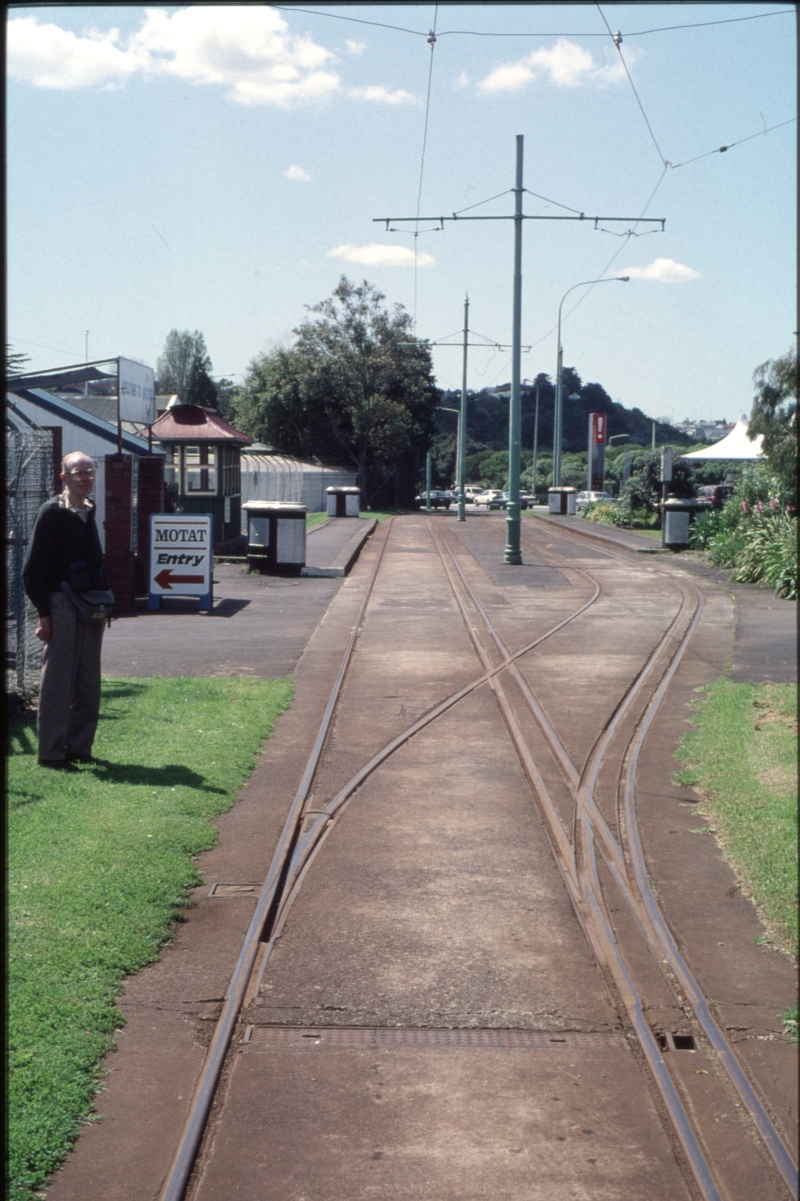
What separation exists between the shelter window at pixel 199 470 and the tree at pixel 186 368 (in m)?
82.3

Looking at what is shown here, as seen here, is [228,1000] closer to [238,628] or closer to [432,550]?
[238,628]

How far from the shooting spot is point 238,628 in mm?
15211

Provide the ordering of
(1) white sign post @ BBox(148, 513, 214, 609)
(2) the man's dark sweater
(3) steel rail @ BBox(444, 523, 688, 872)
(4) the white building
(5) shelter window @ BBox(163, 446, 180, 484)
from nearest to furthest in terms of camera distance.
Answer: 1. (3) steel rail @ BBox(444, 523, 688, 872)
2. (2) the man's dark sweater
3. (1) white sign post @ BBox(148, 513, 214, 609)
4. (5) shelter window @ BBox(163, 446, 180, 484)
5. (4) the white building

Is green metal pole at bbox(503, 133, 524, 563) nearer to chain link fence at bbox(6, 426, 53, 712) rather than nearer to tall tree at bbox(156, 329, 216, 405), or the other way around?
chain link fence at bbox(6, 426, 53, 712)

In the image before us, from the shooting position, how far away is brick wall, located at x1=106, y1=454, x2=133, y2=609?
1623cm

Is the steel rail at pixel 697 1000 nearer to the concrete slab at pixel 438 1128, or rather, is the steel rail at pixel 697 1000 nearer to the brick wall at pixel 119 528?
the concrete slab at pixel 438 1128

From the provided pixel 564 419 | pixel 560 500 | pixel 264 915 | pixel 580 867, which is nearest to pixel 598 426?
pixel 560 500

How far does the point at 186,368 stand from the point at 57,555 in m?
103

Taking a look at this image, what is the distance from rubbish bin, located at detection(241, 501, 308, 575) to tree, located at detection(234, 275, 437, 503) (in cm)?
3776

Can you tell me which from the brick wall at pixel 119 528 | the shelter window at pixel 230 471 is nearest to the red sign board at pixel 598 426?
the shelter window at pixel 230 471

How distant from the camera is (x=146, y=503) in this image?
1773 centimetres

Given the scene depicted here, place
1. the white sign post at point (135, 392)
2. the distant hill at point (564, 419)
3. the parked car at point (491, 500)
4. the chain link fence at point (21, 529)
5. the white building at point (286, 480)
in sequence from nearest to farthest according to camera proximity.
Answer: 1. the chain link fence at point (21, 529)
2. the white sign post at point (135, 392)
3. the white building at point (286, 480)
4. the parked car at point (491, 500)
5. the distant hill at point (564, 419)

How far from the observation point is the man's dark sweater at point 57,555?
7.50m

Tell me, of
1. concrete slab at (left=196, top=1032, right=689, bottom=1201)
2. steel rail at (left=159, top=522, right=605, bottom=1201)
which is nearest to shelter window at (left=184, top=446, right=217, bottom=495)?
steel rail at (left=159, top=522, right=605, bottom=1201)
